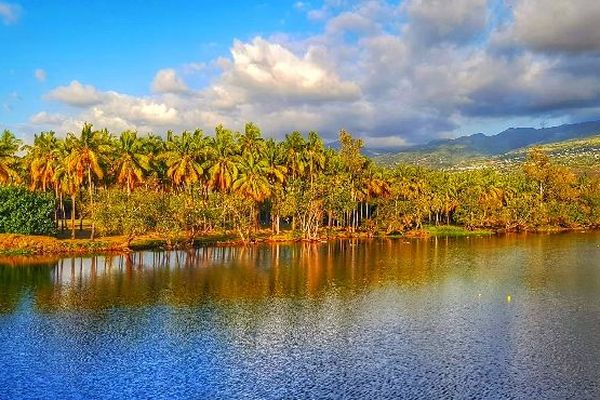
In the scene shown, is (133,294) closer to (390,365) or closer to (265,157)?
(390,365)

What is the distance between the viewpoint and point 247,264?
9212cm

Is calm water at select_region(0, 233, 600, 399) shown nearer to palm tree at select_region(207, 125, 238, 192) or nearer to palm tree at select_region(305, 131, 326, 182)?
palm tree at select_region(207, 125, 238, 192)

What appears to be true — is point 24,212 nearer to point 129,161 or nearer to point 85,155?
point 85,155

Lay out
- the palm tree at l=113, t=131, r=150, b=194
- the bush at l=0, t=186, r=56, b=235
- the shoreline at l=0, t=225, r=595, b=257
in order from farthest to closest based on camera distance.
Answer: the palm tree at l=113, t=131, r=150, b=194
the bush at l=0, t=186, r=56, b=235
the shoreline at l=0, t=225, r=595, b=257

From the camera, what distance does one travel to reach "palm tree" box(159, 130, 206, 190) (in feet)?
427

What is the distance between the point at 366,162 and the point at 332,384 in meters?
118

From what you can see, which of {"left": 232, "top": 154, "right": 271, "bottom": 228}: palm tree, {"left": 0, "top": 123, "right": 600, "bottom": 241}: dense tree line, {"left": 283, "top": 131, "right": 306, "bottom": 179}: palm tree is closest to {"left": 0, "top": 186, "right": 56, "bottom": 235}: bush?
{"left": 0, "top": 123, "right": 600, "bottom": 241}: dense tree line

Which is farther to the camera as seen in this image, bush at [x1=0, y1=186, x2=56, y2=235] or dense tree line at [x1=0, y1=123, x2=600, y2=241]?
dense tree line at [x1=0, y1=123, x2=600, y2=241]

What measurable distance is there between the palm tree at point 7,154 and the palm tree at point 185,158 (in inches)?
1253

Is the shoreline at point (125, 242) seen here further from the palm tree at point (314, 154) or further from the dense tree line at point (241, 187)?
the palm tree at point (314, 154)

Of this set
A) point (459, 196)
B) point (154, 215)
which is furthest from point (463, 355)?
point (459, 196)

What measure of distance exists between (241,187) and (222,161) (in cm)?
898

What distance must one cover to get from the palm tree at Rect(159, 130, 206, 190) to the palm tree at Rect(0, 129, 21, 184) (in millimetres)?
31828

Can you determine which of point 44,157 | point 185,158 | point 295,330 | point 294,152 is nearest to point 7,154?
point 44,157
